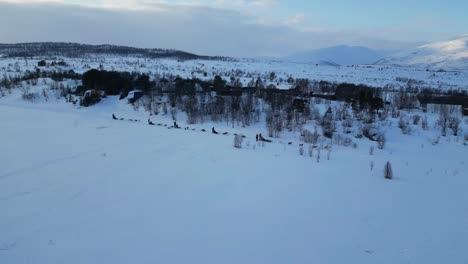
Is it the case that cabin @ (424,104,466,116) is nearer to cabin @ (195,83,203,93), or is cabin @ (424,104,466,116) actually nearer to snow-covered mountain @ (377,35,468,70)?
cabin @ (195,83,203,93)

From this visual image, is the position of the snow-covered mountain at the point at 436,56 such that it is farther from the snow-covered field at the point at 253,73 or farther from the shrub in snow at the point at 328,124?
the shrub in snow at the point at 328,124

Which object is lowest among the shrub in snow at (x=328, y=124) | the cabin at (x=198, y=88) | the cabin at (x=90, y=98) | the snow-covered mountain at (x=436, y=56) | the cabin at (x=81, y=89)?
the shrub in snow at (x=328, y=124)

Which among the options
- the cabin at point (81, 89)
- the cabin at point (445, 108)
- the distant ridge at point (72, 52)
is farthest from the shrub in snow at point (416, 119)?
the distant ridge at point (72, 52)

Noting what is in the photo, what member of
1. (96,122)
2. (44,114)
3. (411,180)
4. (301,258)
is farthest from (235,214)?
(44,114)

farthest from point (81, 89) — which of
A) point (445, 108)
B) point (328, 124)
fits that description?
point (445, 108)

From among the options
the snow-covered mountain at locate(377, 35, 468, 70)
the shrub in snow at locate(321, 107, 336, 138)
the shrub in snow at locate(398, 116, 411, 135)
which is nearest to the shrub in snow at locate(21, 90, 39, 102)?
the shrub in snow at locate(321, 107, 336, 138)

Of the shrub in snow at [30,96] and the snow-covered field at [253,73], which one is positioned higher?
the snow-covered field at [253,73]
